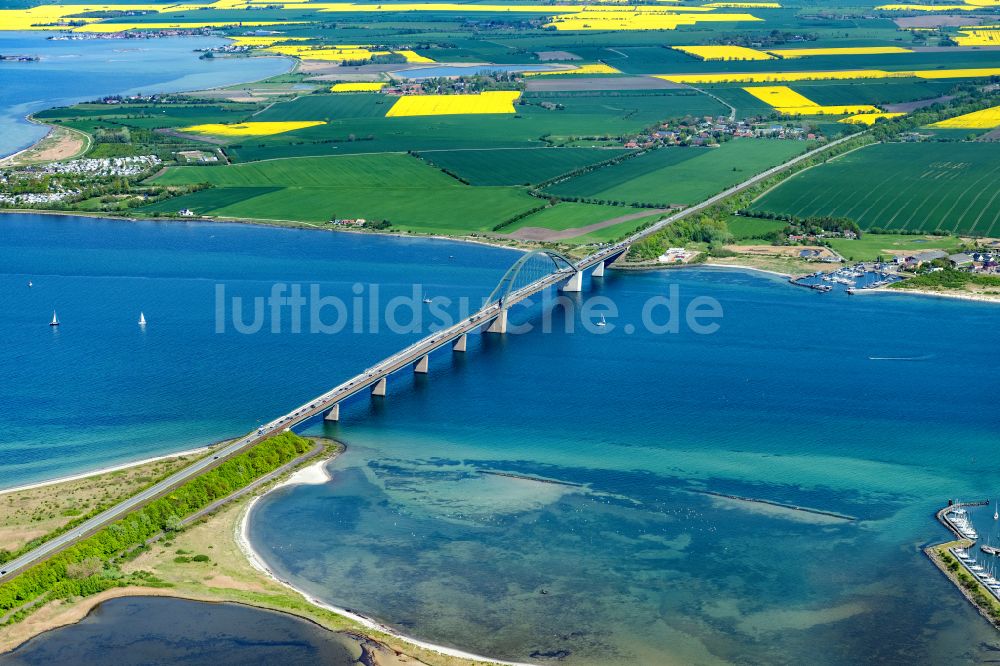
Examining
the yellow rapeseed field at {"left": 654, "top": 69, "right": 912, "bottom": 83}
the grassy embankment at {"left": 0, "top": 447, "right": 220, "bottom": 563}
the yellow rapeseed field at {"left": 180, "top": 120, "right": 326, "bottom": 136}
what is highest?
the yellow rapeseed field at {"left": 654, "top": 69, "right": 912, "bottom": 83}

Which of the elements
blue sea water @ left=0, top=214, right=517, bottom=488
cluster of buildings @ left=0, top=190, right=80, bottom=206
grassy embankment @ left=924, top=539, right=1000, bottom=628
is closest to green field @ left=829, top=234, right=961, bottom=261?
blue sea water @ left=0, top=214, right=517, bottom=488

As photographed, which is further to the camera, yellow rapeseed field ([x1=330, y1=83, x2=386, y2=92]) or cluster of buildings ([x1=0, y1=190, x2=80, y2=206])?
yellow rapeseed field ([x1=330, y1=83, x2=386, y2=92])

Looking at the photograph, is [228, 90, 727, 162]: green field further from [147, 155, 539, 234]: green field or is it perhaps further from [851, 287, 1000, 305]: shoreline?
[851, 287, 1000, 305]: shoreline

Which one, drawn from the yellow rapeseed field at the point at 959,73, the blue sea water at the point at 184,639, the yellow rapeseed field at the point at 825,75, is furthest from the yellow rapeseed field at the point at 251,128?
the blue sea water at the point at 184,639

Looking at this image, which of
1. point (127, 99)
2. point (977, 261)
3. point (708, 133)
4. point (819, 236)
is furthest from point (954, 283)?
point (127, 99)

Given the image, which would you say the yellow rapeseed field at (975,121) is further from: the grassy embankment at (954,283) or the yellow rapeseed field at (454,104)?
the grassy embankment at (954,283)

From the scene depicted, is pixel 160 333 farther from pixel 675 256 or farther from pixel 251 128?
pixel 251 128
